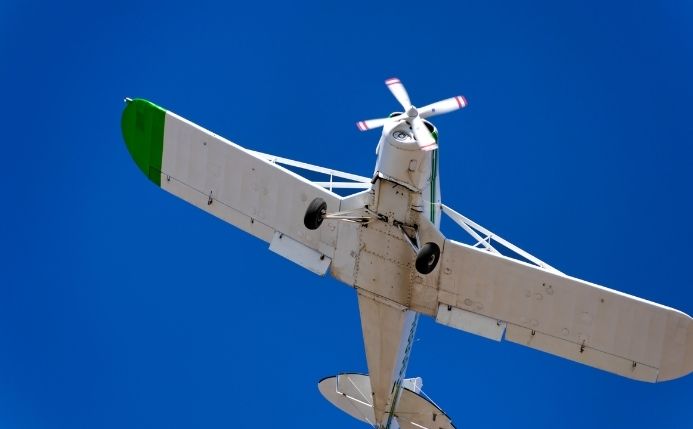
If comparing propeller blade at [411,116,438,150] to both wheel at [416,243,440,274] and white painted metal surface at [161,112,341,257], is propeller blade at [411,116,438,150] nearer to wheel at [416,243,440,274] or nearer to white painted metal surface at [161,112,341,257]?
wheel at [416,243,440,274]

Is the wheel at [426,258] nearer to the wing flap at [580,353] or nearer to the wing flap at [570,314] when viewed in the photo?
the wing flap at [570,314]

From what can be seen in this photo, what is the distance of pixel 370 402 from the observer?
90.9ft

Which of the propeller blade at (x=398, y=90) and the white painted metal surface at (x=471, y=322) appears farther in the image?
the white painted metal surface at (x=471, y=322)

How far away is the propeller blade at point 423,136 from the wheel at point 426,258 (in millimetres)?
1721

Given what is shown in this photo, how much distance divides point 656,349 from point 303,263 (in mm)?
6492

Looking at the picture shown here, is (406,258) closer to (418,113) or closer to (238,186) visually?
(418,113)

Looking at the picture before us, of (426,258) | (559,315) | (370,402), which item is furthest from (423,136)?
(370,402)

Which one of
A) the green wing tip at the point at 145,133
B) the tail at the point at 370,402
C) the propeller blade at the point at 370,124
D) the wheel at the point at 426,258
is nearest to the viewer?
the wheel at the point at 426,258

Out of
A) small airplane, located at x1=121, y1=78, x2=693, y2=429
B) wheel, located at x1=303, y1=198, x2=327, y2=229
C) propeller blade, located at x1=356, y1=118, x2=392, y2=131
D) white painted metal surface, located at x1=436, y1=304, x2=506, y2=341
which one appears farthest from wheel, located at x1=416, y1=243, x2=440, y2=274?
propeller blade, located at x1=356, y1=118, x2=392, y2=131

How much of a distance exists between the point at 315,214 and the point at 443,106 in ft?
9.44

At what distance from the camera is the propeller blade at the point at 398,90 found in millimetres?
23969

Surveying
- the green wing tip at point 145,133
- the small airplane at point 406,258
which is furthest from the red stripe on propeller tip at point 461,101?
the green wing tip at point 145,133

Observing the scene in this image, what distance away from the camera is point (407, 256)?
959 inches

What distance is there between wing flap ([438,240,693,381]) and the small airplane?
18mm
